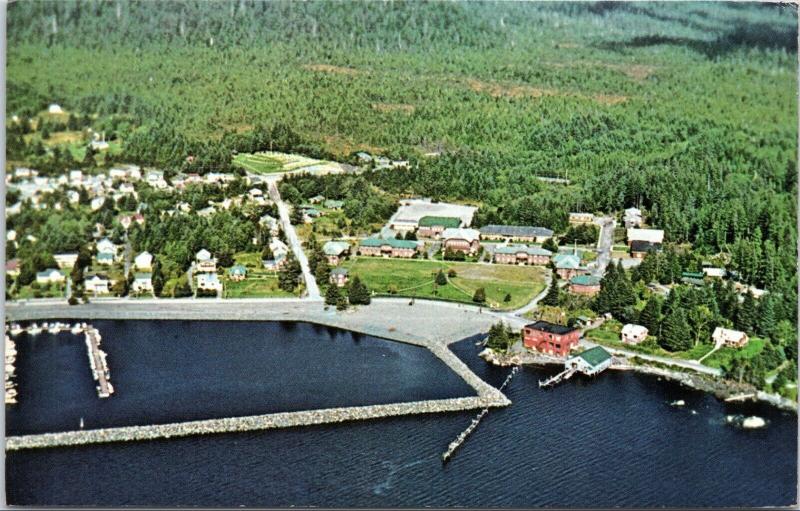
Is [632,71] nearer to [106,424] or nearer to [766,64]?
[766,64]

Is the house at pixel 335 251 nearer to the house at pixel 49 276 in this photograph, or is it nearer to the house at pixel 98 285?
the house at pixel 98 285

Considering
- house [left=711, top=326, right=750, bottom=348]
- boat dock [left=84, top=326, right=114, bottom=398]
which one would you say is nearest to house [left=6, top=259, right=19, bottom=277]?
boat dock [left=84, top=326, right=114, bottom=398]

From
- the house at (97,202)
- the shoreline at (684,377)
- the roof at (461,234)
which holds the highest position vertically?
the house at (97,202)

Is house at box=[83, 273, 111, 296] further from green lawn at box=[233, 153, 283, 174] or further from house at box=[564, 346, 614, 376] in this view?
house at box=[564, 346, 614, 376]

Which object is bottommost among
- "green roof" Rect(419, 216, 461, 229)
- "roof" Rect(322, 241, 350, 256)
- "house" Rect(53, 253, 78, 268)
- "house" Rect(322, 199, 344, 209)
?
"roof" Rect(322, 241, 350, 256)

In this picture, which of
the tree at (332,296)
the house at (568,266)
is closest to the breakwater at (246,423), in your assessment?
the tree at (332,296)

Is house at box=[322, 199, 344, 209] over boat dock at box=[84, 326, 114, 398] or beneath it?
over
